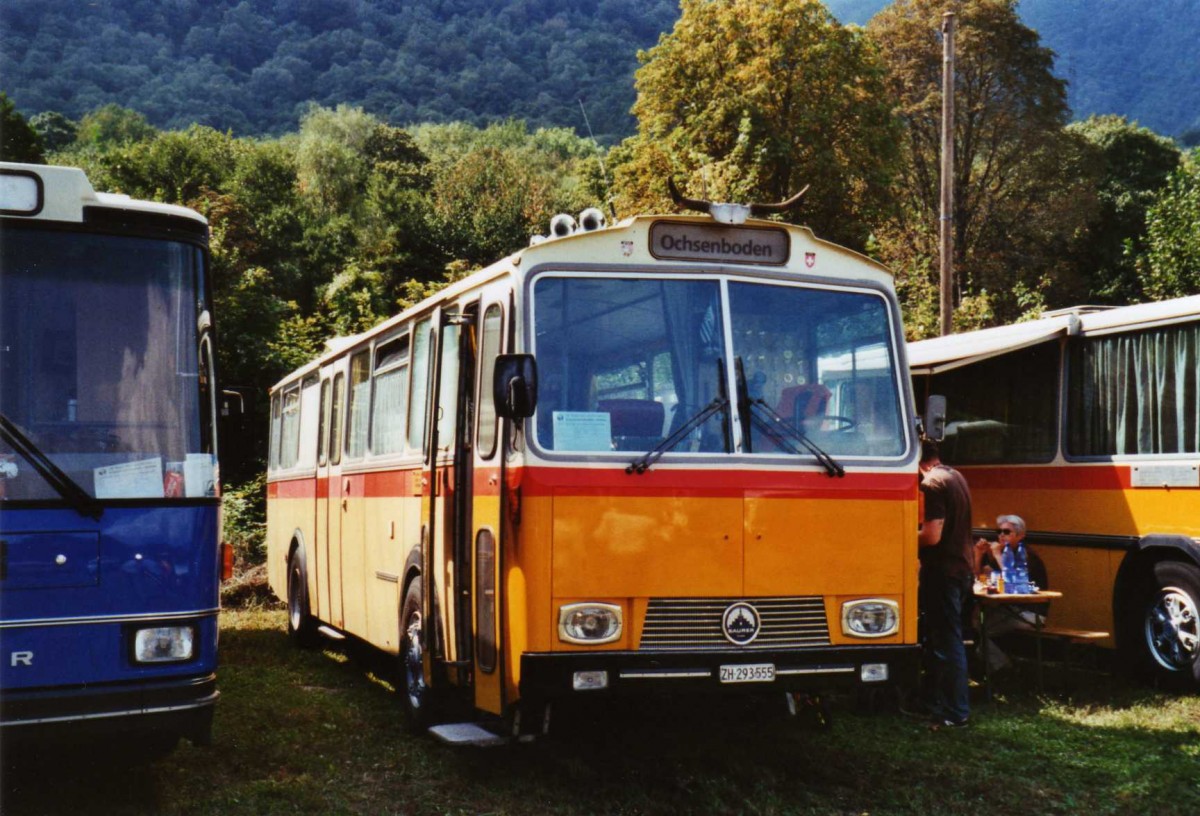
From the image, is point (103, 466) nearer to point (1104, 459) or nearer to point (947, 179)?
point (1104, 459)

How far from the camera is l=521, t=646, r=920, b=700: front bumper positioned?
705 centimetres

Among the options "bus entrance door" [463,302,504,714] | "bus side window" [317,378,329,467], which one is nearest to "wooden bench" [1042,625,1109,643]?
"bus entrance door" [463,302,504,714]

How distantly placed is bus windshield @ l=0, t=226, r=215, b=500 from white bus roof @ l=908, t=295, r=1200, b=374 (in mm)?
5750

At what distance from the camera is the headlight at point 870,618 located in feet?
24.9

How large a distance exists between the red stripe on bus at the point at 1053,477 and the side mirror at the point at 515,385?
21.2 feet

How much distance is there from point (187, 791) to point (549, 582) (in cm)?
263

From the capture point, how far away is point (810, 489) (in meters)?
7.60

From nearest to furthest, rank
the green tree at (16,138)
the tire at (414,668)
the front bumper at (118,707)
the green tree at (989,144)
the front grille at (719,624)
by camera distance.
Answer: the front bumper at (118,707)
the front grille at (719,624)
the tire at (414,668)
the green tree at (16,138)
the green tree at (989,144)

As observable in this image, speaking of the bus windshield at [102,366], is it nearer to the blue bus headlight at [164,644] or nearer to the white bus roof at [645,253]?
the blue bus headlight at [164,644]

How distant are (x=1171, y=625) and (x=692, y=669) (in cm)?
546

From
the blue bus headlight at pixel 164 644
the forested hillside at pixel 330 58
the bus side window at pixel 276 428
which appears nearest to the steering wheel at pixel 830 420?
the blue bus headlight at pixel 164 644

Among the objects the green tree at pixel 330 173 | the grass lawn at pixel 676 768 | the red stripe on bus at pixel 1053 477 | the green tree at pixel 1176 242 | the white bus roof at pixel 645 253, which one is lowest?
the grass lawn at pixel 676 768

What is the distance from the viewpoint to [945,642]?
9.62m

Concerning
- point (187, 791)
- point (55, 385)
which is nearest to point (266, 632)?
point (187, 791)
